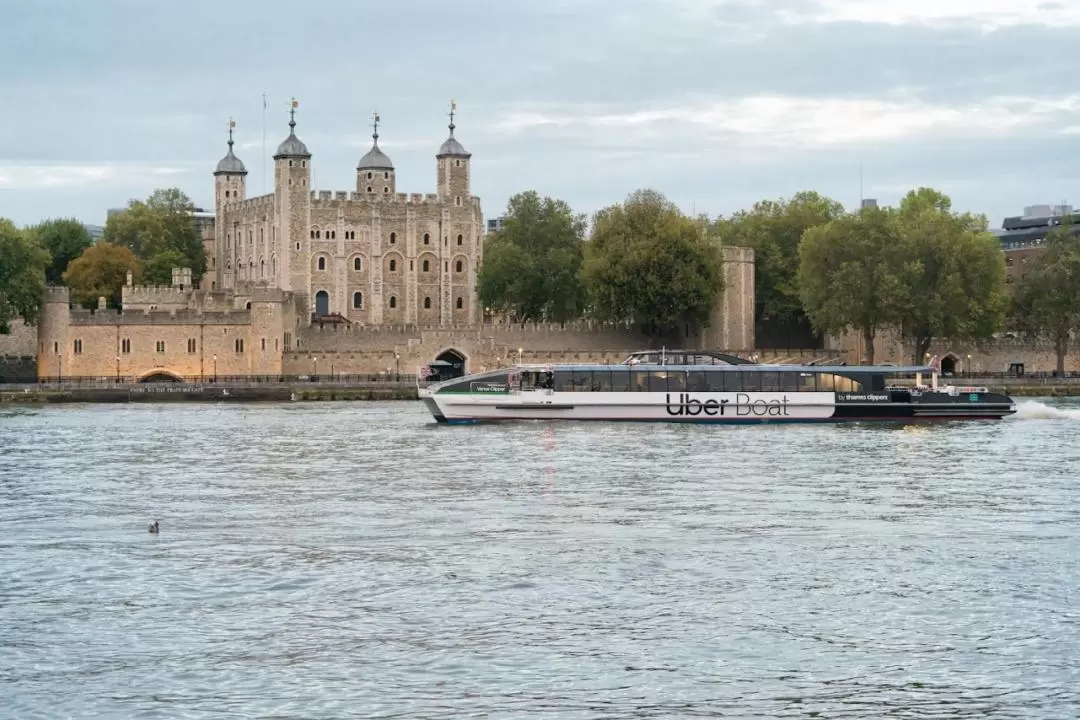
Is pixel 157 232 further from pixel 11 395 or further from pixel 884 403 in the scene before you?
pixel 884 403

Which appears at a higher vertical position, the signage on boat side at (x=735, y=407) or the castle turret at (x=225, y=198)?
the castle turret at (x=225, y=198)

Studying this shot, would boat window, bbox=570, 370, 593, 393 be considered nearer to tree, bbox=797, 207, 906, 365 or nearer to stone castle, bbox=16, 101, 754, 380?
tree, bbox=797, 207, 906, 365

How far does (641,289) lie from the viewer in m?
92.6

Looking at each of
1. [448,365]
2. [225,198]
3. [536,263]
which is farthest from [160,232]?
[448,365]

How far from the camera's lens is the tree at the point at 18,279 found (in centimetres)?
8869

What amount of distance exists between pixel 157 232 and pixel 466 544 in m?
95.5

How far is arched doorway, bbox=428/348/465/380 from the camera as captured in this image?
298 feet

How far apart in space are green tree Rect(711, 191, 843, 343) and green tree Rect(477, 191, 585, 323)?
8.83m

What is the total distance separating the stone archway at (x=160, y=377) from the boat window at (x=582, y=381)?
111 ft

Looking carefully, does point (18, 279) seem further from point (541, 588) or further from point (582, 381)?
point (541, 588)

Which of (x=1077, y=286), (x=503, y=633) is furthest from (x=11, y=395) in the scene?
(x=503, y=633)

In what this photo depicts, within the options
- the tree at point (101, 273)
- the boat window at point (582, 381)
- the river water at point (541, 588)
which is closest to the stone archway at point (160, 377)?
the tree at point (101, 273)

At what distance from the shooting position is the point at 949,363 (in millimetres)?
96938

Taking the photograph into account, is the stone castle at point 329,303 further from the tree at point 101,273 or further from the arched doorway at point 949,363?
the arched doorway at point 949,363
